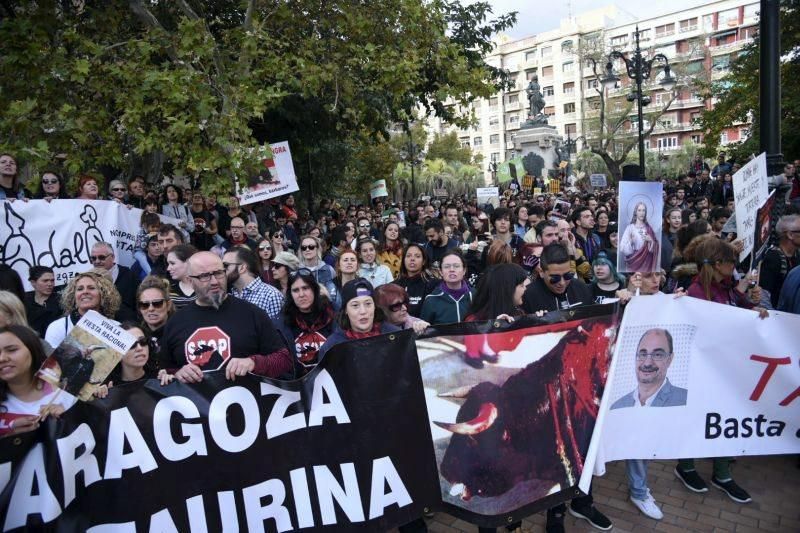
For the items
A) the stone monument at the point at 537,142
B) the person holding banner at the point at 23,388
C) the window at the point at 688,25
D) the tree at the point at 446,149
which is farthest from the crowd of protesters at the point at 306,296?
the window at the point at 688,25

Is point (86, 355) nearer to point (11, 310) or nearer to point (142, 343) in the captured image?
point (142, 343)

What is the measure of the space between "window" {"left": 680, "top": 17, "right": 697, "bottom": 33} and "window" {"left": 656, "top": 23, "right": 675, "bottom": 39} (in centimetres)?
122

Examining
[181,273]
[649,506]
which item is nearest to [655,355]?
[649,506]

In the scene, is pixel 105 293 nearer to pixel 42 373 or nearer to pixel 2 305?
pixel 2 305

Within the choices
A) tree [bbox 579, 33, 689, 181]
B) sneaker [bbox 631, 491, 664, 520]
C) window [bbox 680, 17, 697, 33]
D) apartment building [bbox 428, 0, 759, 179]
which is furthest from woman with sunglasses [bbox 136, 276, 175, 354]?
window [bbox 680, 17, 697, 33]

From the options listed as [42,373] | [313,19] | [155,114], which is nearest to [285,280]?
[42,373]

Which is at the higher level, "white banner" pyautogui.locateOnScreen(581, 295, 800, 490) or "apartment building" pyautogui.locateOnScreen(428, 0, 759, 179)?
"apartment building" pyautogui.locateOnScreen(428, 0, 759, 179)

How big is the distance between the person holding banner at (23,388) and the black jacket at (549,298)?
292 centimetres

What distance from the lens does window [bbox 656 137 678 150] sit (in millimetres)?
72531

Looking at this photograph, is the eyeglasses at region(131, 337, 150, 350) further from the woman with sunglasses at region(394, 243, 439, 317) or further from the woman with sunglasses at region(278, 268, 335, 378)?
the woman with sunglasses at region(394, 243, 439, 317)

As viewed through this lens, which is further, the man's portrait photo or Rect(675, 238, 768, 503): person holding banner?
Rect(675, 238, 768, 503): person holding banner

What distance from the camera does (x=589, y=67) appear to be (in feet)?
211

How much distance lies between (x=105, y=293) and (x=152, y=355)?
80 centimetres

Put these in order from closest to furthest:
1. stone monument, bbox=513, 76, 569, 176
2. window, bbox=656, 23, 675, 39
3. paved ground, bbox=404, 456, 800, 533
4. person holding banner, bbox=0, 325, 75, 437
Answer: person holding banner, bbox=0, 325, 75, 437, paved ground, bbox=404, 456, 800, 533, stone monument, bbox=513, 76, 569, 176, window, bbox=656, 23, 675, 39
